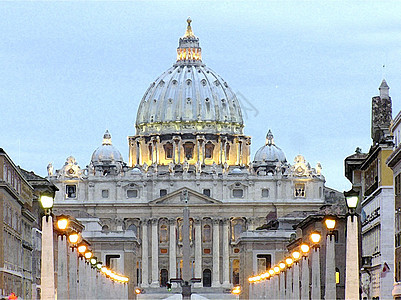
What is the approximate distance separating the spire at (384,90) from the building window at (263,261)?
9213 cm

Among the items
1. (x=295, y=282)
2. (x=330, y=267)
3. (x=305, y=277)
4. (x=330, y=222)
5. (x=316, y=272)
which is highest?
(x=330, y=222)

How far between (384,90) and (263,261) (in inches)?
3932

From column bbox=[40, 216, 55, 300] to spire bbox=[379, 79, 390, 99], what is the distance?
5127 centimetres

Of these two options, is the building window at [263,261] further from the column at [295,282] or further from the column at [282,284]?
the column at [295,282]

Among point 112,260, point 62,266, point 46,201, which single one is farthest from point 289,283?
point 112,260

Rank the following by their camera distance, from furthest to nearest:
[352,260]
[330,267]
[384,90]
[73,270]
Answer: [384,90] < [73,270] < [330,267] < [352,260]

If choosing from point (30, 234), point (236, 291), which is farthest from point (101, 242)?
point (30, 234)

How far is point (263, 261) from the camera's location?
19025 centimetres

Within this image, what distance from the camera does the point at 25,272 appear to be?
8825cm

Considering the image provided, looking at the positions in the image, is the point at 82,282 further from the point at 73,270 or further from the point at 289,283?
the point at 289,283

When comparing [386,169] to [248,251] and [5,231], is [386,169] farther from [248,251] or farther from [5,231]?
[248,251]

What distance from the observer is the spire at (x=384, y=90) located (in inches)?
3610

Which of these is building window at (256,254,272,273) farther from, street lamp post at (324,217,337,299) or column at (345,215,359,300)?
column at (345,215,359,300)

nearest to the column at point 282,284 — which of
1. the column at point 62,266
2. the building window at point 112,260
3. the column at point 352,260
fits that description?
the column at point 62,266
